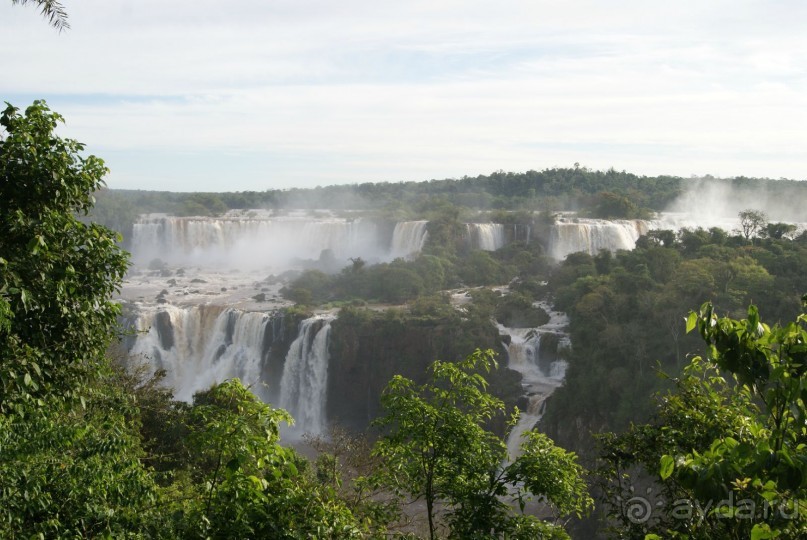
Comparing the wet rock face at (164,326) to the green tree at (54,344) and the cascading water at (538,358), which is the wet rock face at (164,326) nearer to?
the cascading water at (538,358)

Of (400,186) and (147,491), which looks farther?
(400,186)

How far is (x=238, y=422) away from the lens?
4969 millimetres

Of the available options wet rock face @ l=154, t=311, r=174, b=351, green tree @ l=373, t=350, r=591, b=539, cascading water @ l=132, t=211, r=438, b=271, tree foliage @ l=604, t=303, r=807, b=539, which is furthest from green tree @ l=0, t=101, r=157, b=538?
cascading water @ l=132, t=211, r=438, b=271

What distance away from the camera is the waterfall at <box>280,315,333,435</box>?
92.4 feet

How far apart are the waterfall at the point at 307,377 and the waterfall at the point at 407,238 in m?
15.1

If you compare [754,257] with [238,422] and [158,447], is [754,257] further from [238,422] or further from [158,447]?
[238,422]

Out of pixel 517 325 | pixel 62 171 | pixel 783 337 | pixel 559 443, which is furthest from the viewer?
pixel 517 325

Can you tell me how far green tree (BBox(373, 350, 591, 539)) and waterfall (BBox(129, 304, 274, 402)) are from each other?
76.9ft

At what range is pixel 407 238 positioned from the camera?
44.2 metres

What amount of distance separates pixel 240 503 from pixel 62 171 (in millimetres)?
3388

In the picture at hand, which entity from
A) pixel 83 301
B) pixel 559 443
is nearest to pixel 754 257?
pixel 559 443

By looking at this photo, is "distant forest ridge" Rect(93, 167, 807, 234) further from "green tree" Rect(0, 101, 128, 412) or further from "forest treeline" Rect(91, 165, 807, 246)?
"green tree" Rect(0, 101, 128, 412)

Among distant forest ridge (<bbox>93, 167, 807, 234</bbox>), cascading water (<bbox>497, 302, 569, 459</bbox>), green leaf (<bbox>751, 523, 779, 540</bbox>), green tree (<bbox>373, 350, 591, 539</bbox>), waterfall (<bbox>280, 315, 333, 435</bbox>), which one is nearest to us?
green leaf (<bbox>751, 523, 779, 540</bbox>)

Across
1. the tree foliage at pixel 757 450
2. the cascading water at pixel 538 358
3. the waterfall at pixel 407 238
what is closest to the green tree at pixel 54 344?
the tree foliage at pixel 757 450
